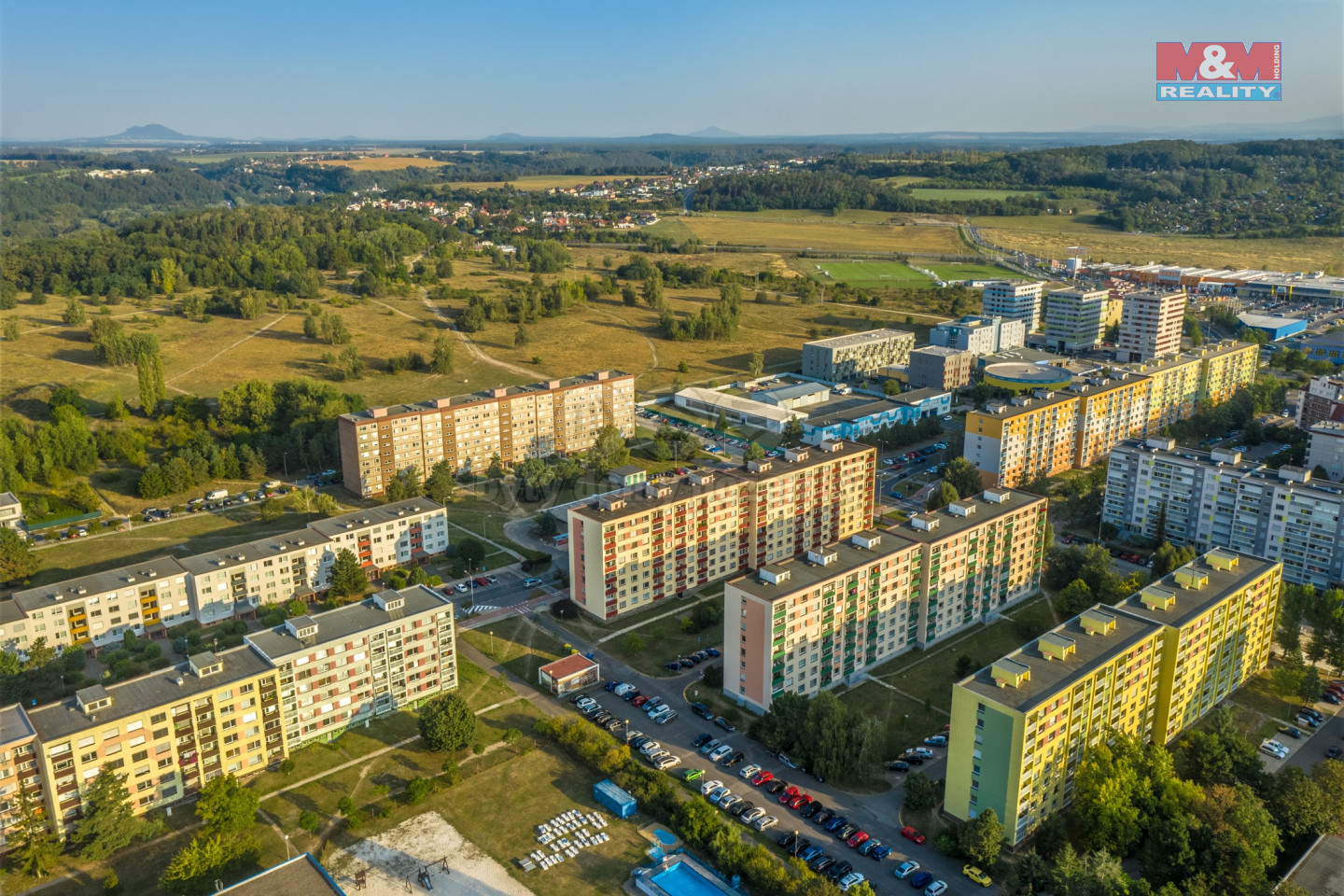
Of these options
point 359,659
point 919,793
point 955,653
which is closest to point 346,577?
point 359,659

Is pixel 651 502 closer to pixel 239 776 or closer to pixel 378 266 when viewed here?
pixel 239 776

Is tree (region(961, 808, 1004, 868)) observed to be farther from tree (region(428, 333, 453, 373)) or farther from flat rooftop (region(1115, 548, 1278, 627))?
tree (region(428, 333, 453, 373))

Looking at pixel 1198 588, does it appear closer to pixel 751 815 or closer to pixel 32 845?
pixel 751 815

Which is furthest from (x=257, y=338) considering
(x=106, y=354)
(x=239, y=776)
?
(x=239, y=776)

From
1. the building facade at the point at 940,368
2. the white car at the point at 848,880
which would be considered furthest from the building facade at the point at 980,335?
the white car at the point at 848,880

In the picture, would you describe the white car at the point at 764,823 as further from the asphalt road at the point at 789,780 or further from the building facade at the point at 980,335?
the building facade at the point at 980,335

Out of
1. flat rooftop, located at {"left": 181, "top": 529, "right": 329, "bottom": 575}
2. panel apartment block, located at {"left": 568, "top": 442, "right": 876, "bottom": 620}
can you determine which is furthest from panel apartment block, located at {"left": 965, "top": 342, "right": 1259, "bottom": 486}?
flat rooftop, located at {"left": 181, "top": 529, "right": 329, "bottom": 575}
